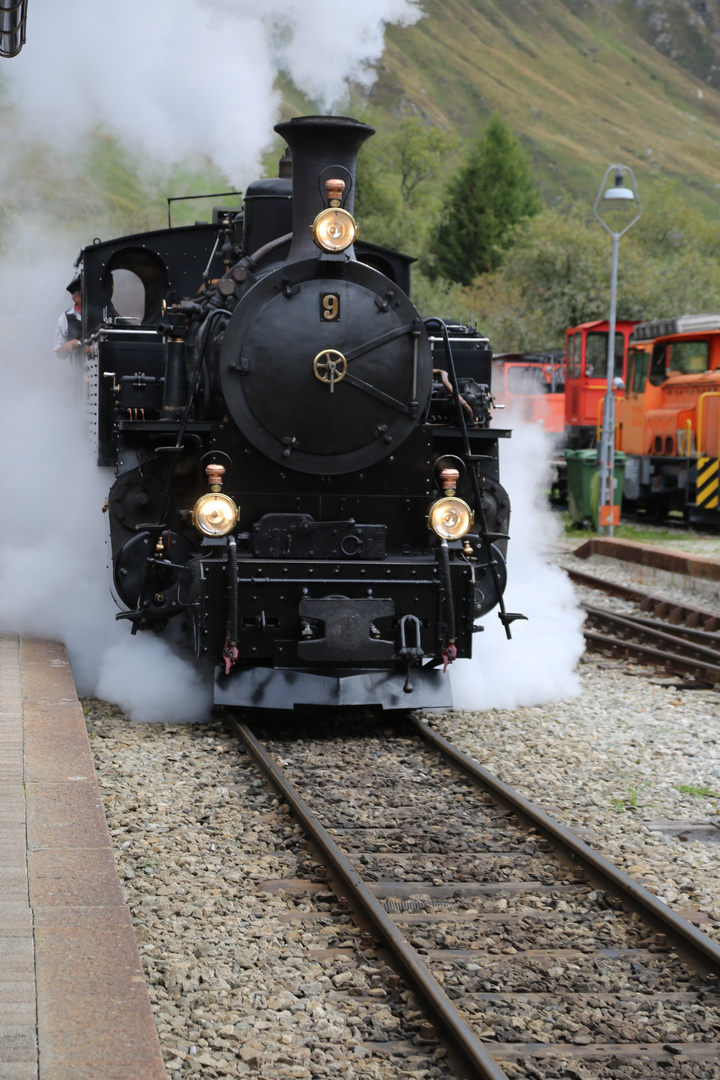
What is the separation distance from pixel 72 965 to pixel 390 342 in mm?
4236

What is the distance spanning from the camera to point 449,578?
258 inches

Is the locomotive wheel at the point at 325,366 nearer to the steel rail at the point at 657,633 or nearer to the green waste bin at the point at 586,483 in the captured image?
the steel rail at the point at 657,633

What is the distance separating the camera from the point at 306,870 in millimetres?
4668

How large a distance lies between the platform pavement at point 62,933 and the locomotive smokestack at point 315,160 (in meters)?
3.01

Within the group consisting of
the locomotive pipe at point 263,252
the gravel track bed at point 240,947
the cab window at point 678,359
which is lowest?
the gravel track bed at point 240,947

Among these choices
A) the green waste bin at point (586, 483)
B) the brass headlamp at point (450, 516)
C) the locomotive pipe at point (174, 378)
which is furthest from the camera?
the green waste bin at point (586, 483)

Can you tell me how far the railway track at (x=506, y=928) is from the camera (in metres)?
3.37

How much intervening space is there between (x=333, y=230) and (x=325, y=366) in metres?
0.71

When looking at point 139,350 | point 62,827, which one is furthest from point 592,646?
point 62,827

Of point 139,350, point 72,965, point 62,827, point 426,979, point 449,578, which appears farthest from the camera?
point 139,350

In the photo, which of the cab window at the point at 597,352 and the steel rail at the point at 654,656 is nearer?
the steel rail at the point at 654,656

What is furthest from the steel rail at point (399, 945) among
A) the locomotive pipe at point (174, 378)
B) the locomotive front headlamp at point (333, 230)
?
the locomotive front headlamp at point (333, 230)

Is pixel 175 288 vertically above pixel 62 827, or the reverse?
pixel 175 288

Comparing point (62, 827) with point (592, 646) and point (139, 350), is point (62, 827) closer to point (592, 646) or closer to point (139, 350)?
point (139, 350)
